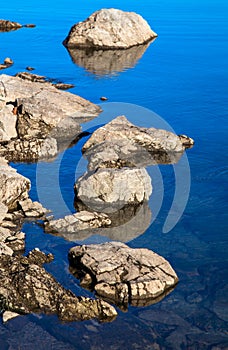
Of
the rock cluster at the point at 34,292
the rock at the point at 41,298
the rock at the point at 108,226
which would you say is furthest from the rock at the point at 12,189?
the rock at the point at 41,298

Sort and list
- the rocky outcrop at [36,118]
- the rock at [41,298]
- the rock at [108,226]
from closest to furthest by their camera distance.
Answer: the rock at [41,298]
the rock at [108,226]
the rocky outcrop at [36,118]

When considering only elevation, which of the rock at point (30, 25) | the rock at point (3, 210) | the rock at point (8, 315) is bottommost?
the rock at point (8, 315)

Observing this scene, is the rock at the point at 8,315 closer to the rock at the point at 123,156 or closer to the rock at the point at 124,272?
the rock at the point at 124,272

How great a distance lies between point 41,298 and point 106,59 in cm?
4204

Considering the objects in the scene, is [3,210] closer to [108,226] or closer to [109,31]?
[108,226]

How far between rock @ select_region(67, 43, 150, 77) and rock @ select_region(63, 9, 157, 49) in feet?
2.76

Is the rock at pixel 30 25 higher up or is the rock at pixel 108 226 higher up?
the rock at pixel 30 25

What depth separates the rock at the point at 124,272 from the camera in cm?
2344

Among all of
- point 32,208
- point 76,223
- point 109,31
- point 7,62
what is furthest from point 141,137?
point 109,31

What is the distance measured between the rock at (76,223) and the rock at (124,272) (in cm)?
255

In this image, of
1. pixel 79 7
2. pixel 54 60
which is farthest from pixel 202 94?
pixel 79 7

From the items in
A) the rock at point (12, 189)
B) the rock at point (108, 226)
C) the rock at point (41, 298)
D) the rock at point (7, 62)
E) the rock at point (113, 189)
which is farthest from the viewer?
the rock at point (7, 62)

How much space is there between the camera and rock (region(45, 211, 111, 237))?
28.1 meters

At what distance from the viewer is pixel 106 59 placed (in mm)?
61469
